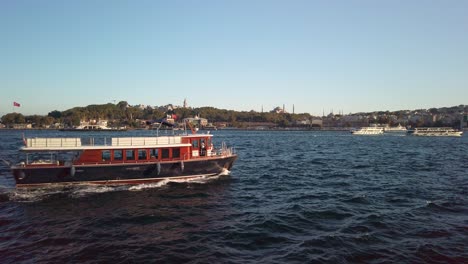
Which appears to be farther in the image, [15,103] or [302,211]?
[15,103]

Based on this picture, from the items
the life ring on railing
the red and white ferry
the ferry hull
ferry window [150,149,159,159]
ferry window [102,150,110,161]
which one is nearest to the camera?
the life ring on railing

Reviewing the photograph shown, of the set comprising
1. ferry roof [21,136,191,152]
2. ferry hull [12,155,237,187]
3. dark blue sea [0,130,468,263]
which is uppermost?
ferry roof [21,136,191,152]

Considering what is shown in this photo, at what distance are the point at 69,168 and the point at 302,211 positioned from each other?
16.3 metres

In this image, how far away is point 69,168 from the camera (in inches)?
953

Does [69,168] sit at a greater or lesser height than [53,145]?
lesser

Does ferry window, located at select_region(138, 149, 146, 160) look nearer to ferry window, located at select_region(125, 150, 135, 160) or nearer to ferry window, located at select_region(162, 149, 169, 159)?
ferry window, located at select_region(125, 150, 135, 160)

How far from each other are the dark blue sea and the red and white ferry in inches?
36.1

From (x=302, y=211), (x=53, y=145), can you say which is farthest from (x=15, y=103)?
(x=302, y=211)

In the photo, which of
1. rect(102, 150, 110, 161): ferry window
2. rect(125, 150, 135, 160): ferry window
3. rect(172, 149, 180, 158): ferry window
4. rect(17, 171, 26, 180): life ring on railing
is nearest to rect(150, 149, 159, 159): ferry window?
rect(172, 149, 180, 158): ferry window

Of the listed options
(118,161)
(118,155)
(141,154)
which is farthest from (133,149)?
(118,161)

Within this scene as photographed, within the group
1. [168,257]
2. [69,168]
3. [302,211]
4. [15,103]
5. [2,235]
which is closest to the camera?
[168,257]

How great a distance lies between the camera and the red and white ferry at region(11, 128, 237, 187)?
946 inches

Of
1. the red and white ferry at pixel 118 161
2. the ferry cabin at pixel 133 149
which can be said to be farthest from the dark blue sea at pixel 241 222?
the ferry cabin at pixel 133 149

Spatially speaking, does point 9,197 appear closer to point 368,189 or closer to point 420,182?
point 368,189
